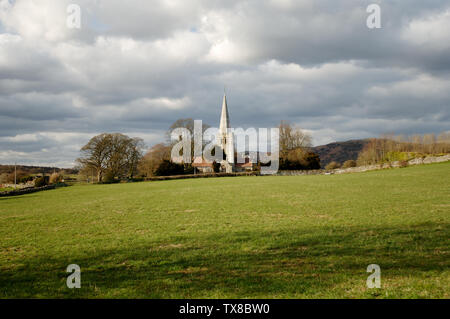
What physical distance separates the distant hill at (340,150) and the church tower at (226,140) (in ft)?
186

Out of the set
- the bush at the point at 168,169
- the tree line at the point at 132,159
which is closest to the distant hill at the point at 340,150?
the tree line at the point at 132,159

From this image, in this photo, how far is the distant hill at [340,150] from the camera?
147 m

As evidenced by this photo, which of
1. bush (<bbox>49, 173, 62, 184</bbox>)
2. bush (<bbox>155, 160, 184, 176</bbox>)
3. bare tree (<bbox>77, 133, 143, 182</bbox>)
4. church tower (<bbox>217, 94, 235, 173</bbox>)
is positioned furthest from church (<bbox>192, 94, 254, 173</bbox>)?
bush (<bbox>49, 173, 62, 184</bbox>)

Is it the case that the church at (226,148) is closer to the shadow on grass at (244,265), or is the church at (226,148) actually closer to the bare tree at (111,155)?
the bare tree at (111,155)

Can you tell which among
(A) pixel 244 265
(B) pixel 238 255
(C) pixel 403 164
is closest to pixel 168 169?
(C) pixel 403 164

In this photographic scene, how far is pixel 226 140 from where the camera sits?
11125 centimetres

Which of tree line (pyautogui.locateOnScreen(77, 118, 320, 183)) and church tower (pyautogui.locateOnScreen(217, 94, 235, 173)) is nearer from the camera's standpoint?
tree line (pyautogui.locateOnScreen(77, 118, 320, 183))

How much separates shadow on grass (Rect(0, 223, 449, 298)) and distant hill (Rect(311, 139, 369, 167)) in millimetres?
141552

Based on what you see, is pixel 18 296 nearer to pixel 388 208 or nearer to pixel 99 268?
pixel 99 268

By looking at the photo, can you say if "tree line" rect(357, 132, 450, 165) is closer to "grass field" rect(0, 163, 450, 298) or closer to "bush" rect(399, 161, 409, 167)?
"bush" rect(399, 161, 409, 167)

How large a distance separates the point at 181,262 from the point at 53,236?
6.62 m

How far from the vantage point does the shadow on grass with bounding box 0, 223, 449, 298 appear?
230 inches

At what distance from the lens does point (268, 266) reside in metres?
7.07
